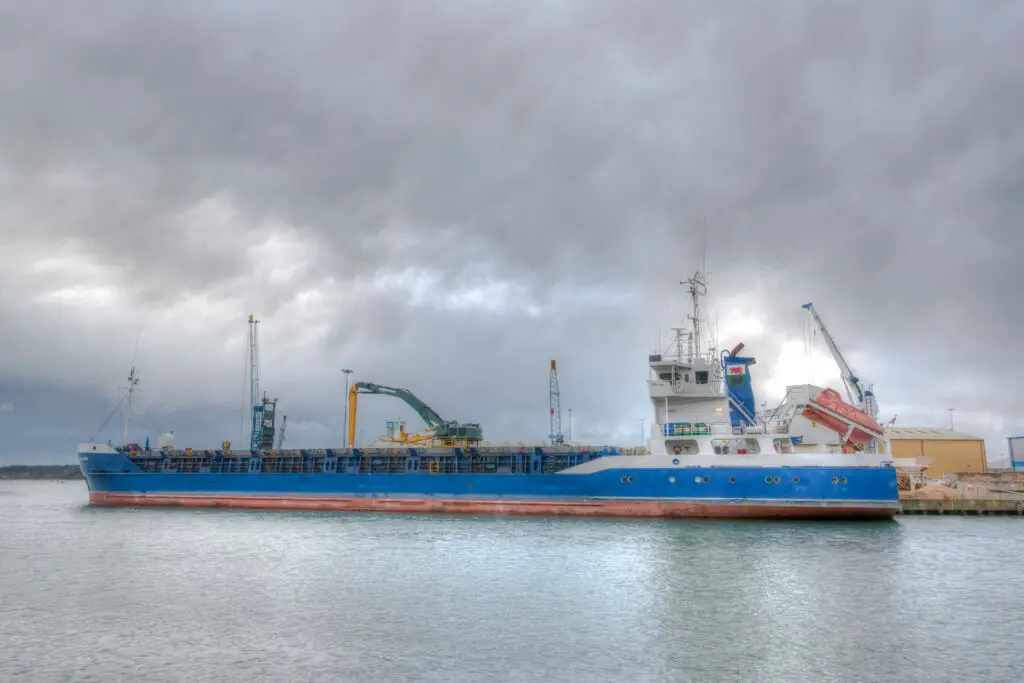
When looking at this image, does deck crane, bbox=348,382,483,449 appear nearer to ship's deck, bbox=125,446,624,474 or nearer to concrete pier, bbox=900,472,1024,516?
ship's deck, bbox=125,446,624,474

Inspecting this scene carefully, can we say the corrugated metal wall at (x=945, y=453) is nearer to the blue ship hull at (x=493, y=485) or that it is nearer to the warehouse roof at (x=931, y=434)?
the warehouse roof at (x=931, y=434)

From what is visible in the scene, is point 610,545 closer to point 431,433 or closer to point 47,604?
point 47,604

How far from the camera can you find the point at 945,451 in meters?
89.6

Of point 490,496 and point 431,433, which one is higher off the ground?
point 431,433

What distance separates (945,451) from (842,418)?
55.3m

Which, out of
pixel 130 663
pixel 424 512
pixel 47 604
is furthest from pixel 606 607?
pixel 424 512

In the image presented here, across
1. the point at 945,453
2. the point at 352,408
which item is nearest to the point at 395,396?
the point at 352,408

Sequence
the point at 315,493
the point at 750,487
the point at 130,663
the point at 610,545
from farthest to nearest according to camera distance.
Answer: the point at 315,493, the point at 750,487, the point at 610,545, the point at 130,663

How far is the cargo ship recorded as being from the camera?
1702 inches

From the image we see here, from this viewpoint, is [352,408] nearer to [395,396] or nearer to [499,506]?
[395,396]

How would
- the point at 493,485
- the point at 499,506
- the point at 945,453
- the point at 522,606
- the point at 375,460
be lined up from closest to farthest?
the point at 522,606, the point at 499,506, the point at 493,485, the point at 375,460, the point at 945,453

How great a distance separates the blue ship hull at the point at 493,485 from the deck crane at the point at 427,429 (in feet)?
29.3

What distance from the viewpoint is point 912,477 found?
207ft

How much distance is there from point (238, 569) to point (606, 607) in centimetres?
1703
